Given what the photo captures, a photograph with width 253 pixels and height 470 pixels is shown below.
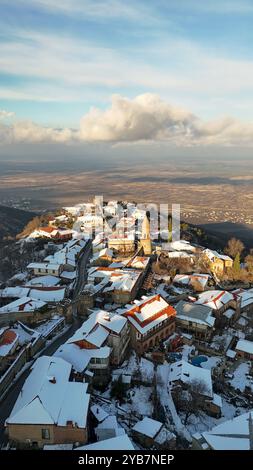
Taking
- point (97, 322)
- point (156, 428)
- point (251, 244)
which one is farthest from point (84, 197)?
point (156, 428)

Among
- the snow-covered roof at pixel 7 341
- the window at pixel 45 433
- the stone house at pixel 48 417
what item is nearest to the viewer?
the stone house at pixel 48 417

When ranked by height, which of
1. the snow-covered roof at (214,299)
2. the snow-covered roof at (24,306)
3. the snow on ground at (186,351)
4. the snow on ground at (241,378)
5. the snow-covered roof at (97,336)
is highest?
the snow-covered roof at (97,336)

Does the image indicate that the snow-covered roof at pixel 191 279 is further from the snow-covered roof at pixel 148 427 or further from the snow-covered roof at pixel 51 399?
the snow-covered roof at pixel 51 399

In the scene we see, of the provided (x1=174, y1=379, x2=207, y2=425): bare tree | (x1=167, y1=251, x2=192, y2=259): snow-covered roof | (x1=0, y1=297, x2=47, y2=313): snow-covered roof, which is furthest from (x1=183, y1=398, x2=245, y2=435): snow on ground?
(x1=167, y1=251, x2=192, y2=259): snow-covered roof

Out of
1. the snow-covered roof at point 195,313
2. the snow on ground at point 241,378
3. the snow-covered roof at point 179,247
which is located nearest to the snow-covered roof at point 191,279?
the snow-covered roof at point 195,313

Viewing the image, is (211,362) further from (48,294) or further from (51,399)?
(48,294)

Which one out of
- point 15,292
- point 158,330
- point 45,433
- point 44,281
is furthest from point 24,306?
point 45,433

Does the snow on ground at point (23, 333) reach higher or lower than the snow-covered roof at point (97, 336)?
lower

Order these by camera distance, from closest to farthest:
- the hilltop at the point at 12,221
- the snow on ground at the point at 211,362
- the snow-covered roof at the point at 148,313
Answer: the snow on ground at the point at 211,362
the snow-covered roof at the point at 148,313
the hilltop at the point at 12,221
